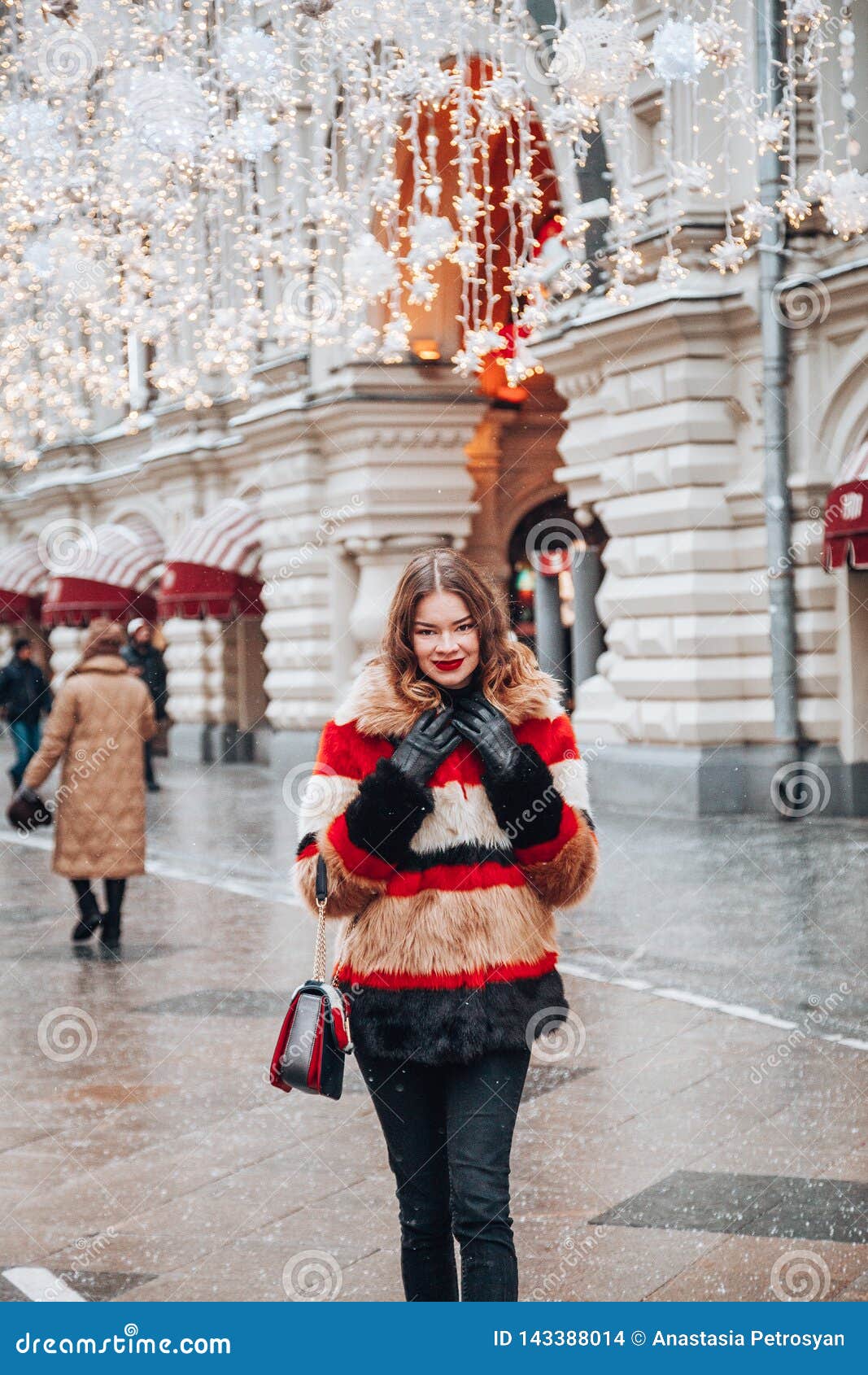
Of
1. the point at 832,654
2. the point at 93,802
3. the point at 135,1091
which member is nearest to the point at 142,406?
the point at 832,654

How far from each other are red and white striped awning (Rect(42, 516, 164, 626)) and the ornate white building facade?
4250 mm

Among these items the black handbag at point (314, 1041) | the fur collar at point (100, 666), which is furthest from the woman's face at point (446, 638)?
the fur collar at point (100, 666)

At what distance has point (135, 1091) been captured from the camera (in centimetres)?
546

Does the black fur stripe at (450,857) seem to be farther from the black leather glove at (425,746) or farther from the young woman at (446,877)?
the black leather glove at (425,746)

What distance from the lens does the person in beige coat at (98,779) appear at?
8250 mm

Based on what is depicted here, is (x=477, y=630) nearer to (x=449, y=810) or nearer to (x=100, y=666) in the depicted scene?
(x=449, y=810)

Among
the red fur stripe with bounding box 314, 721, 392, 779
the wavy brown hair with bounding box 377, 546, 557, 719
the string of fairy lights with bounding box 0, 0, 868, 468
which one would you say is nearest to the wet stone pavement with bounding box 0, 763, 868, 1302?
the red fur stripe with bounding box 314, 721, 392, 779

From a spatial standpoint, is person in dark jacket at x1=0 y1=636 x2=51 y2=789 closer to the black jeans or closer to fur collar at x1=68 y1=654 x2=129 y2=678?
→ fur collar at x1=68 y1=654 x2=129 y2=678

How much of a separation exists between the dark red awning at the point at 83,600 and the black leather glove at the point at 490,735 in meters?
21.0

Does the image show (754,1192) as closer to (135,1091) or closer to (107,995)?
(135,1091)

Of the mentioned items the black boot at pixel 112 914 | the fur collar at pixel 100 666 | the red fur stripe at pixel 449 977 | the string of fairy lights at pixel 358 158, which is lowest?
the black boot at pixel 112 914

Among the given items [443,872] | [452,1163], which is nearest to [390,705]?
[443,872]

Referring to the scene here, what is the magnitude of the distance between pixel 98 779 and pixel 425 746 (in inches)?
222
